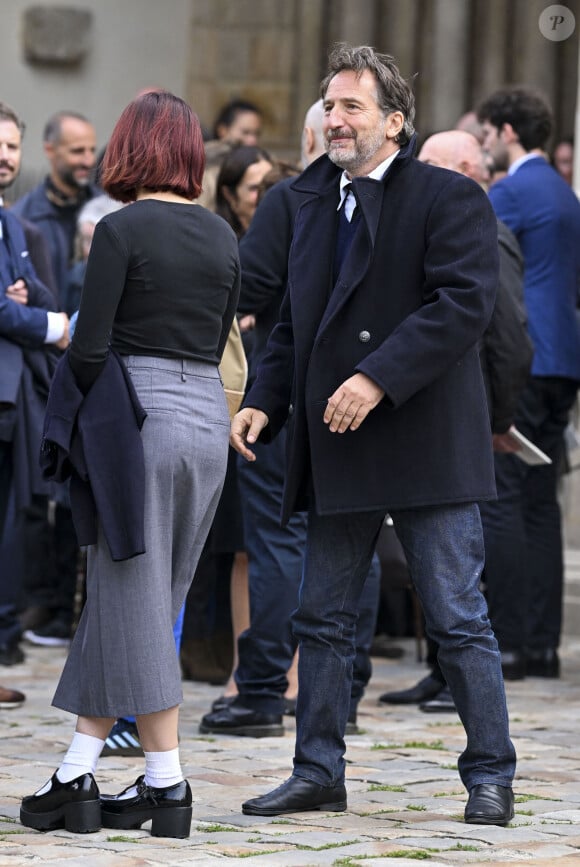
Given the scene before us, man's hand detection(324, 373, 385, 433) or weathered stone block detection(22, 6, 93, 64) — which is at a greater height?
weathered stone block detection(22, 6, 93, 64)

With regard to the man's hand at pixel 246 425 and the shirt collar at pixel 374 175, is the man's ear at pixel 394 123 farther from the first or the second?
the man's hand at pixel 246 425

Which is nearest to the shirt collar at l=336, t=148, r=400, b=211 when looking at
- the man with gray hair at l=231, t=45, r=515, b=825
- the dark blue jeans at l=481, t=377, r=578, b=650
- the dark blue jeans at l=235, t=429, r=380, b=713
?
the man with gray hair at l=231, t=45, r=515, b=825

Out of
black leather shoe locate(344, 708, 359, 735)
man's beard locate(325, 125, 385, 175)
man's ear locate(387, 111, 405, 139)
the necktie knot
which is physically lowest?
black leather shoe locate(344, 708, 359, 735)

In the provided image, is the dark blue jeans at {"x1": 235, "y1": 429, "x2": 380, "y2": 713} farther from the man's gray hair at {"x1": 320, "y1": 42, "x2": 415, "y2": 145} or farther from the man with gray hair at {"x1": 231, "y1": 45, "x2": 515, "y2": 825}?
the man's gray hair at {"x1": 320, "y1": 42, "x2": 415, "y2": 145}

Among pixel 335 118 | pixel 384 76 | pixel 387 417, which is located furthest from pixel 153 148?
pixel 387 417

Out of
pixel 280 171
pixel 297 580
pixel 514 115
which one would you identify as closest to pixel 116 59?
pixel 514 115

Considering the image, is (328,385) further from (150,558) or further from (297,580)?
(297,580)

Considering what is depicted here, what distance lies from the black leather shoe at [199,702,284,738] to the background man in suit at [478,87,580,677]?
182 cm

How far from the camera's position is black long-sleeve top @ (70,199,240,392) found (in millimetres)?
4461

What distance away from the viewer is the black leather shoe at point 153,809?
14.7 ft

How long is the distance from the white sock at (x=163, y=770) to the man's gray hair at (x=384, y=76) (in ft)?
5.48

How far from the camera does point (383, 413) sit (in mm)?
4652

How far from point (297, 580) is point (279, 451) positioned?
43cm

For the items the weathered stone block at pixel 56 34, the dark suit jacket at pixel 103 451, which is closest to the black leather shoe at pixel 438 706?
the dark suit jacket at pixel 103 451
